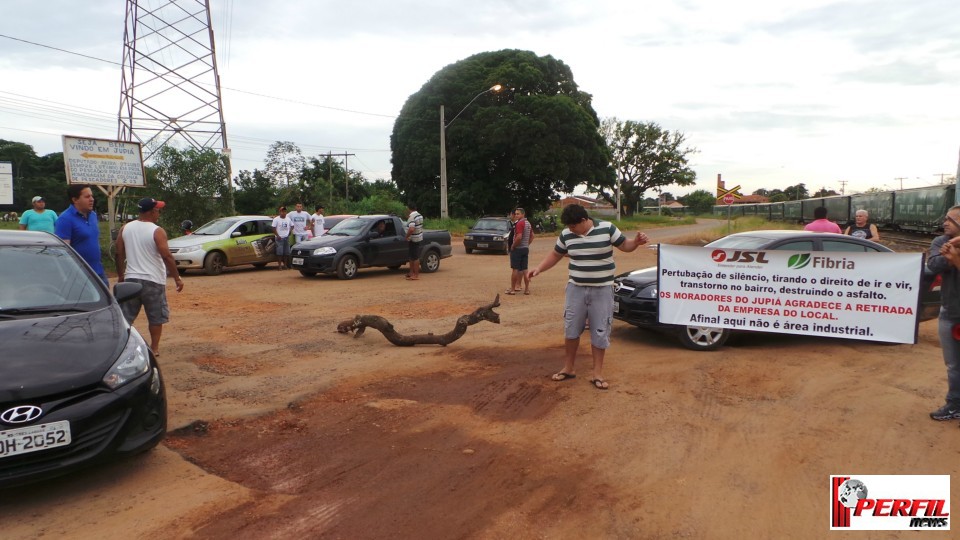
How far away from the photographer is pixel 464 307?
34.3 feet

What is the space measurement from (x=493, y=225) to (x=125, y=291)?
1902 centimetres

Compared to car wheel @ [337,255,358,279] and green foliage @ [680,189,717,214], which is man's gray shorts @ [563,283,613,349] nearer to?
car wheel @ [337,255,358,279]

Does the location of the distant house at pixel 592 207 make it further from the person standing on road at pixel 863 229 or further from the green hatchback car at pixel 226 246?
the person standing on road at pixel 863 229

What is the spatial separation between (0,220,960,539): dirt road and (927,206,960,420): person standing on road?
0.22 metres

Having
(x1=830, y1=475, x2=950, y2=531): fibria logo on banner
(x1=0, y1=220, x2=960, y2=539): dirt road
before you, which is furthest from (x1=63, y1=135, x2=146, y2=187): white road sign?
(x1=830, y1=475, x2=950, y2=531): fibria logo on banner

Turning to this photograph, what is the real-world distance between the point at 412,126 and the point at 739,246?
35.6 meters

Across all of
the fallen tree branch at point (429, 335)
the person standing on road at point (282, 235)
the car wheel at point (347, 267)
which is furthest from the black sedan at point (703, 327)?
the person standing on road at point (282, 235)

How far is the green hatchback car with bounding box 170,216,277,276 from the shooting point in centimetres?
1477

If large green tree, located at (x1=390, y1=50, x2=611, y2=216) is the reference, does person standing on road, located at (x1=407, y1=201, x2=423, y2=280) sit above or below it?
below

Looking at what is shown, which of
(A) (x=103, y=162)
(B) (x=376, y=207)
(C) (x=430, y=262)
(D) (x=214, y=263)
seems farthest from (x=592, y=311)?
(B) (x=376, y=207)

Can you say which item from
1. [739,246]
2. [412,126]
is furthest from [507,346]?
[412,126]

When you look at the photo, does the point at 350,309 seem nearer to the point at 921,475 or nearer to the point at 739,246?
the point at 739,246

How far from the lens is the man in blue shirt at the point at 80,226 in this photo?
20.6 feet

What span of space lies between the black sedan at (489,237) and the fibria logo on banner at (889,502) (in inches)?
739
